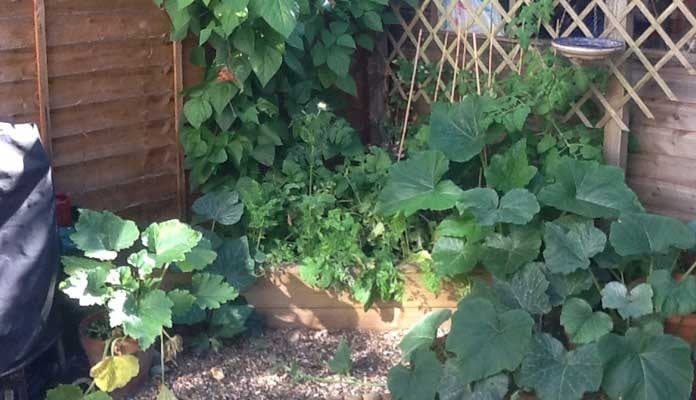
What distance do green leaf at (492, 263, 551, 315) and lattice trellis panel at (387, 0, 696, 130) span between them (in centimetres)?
88

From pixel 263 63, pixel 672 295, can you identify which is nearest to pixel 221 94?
pixel 263 63

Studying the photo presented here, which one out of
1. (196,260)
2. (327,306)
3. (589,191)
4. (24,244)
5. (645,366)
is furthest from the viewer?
(327,306)

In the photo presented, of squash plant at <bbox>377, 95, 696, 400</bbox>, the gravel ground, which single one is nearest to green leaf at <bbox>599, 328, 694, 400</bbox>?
squash plant at <bbox>377, 95, 696, 400</bbox>

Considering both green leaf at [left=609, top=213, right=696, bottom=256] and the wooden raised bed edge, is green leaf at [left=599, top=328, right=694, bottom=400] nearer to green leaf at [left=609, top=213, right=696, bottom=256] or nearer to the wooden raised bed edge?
green leaf at [left=609, top=213, right=696, bottom=256]

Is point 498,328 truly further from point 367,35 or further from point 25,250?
point 367,35

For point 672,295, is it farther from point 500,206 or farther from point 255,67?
point 255,67

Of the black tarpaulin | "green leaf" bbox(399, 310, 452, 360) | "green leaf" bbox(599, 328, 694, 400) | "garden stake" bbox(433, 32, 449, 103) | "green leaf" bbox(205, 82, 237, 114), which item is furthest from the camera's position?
"garden stake" bbox(433, 32, 449, 103)

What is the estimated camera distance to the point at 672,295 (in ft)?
11.1

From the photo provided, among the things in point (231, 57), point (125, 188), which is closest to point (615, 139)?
point (231, 57)

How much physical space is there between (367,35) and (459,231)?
4.30ft

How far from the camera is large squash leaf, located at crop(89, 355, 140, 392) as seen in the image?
3.24m

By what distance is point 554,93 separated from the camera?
407cm

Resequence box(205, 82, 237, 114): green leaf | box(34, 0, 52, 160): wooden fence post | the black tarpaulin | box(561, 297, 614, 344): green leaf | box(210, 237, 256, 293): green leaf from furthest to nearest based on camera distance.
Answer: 1. box(205, 82, 237, 114): green leaf
2. box(210, 237, 256, 293): green leaf
3. box(34, 0, 52, 160): wooden fence post
4. box(561, 297, 614, 344): green leaf
5. the black tarpaulin

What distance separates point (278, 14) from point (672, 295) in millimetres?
1734
